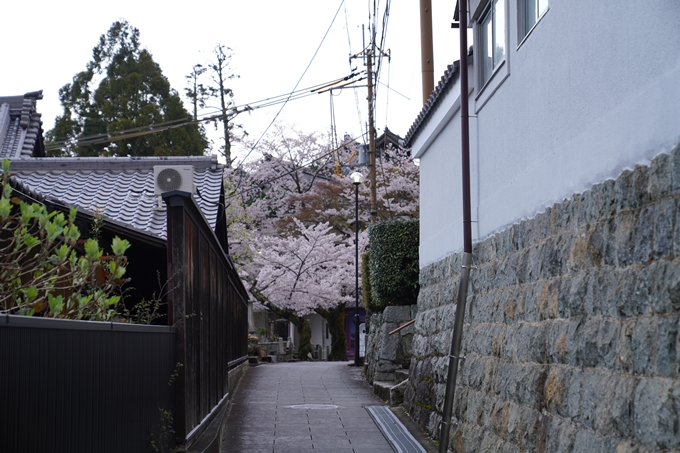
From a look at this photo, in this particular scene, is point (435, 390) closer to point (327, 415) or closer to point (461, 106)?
point (327, 415)

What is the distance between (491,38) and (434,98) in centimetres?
203

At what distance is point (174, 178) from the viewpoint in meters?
11.1

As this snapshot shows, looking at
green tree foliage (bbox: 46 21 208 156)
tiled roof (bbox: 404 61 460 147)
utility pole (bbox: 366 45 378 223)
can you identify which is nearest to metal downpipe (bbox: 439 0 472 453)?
tiled roof (bbox: 404 61 460 147)

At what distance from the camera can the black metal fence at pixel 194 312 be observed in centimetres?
785

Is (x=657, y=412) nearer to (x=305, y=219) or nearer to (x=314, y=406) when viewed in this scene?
(x=314, y=406)

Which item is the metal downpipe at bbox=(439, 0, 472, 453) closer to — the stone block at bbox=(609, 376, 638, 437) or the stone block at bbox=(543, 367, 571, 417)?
the stone block at bbox=(543, 367, 571, 417)

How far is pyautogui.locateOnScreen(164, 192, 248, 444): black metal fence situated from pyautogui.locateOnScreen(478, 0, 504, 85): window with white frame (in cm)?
385

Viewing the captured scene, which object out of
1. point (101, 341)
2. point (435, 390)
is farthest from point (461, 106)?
point (101, 341)

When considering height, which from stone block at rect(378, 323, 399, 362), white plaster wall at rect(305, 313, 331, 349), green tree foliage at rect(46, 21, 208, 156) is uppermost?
green tree foliage at rect(46, 21, 208, 156)

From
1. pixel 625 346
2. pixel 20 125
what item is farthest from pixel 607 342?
pixel 20 125

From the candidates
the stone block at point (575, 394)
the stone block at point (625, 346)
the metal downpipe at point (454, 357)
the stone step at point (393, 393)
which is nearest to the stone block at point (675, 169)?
the stone block at point (625, 346)

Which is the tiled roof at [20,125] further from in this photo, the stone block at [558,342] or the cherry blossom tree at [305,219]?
the stone block at [558,342]

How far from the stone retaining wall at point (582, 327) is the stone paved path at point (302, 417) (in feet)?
6.58

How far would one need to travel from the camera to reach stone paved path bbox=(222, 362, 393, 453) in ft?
34.0
